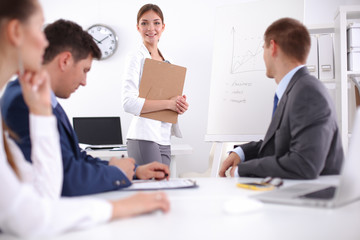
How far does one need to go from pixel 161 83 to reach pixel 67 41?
3.17 ft

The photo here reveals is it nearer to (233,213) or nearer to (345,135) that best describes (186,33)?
(345,135)

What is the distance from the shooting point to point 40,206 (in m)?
0.75

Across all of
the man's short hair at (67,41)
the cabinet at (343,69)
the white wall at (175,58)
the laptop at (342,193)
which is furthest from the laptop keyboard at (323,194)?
the white wall at (175,58)

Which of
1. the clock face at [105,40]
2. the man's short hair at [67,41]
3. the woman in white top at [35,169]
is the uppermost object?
the clock face at [105,40]

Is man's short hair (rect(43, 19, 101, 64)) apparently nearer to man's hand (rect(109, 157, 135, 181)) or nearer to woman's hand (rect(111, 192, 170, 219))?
man's hand (rect(109, 157, 135, 181))

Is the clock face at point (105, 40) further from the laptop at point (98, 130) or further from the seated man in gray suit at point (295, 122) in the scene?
the seated man in gray suit at point (295, 122)

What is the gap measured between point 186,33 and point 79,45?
292cm

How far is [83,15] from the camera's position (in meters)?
4.38

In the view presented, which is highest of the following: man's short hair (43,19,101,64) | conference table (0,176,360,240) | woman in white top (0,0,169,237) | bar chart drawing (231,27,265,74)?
bar chart drawing (231,27,265,74)

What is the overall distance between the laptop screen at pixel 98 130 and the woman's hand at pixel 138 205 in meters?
2.97

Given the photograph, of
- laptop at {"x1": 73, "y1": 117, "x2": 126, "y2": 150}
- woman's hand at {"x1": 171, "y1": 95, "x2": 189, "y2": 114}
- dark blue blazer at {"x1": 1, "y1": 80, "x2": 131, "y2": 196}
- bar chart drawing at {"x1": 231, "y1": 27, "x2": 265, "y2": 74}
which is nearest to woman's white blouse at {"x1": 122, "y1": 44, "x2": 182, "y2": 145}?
woman's hand at {"x1": 171, "y1": 95, "x2": 189, "y2": 114}

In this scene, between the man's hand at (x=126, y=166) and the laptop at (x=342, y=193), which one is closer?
the laptop at (x=342, y=193)

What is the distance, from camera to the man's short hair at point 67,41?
1.39 meters

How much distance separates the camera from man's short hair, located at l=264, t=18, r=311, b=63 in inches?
67.6
